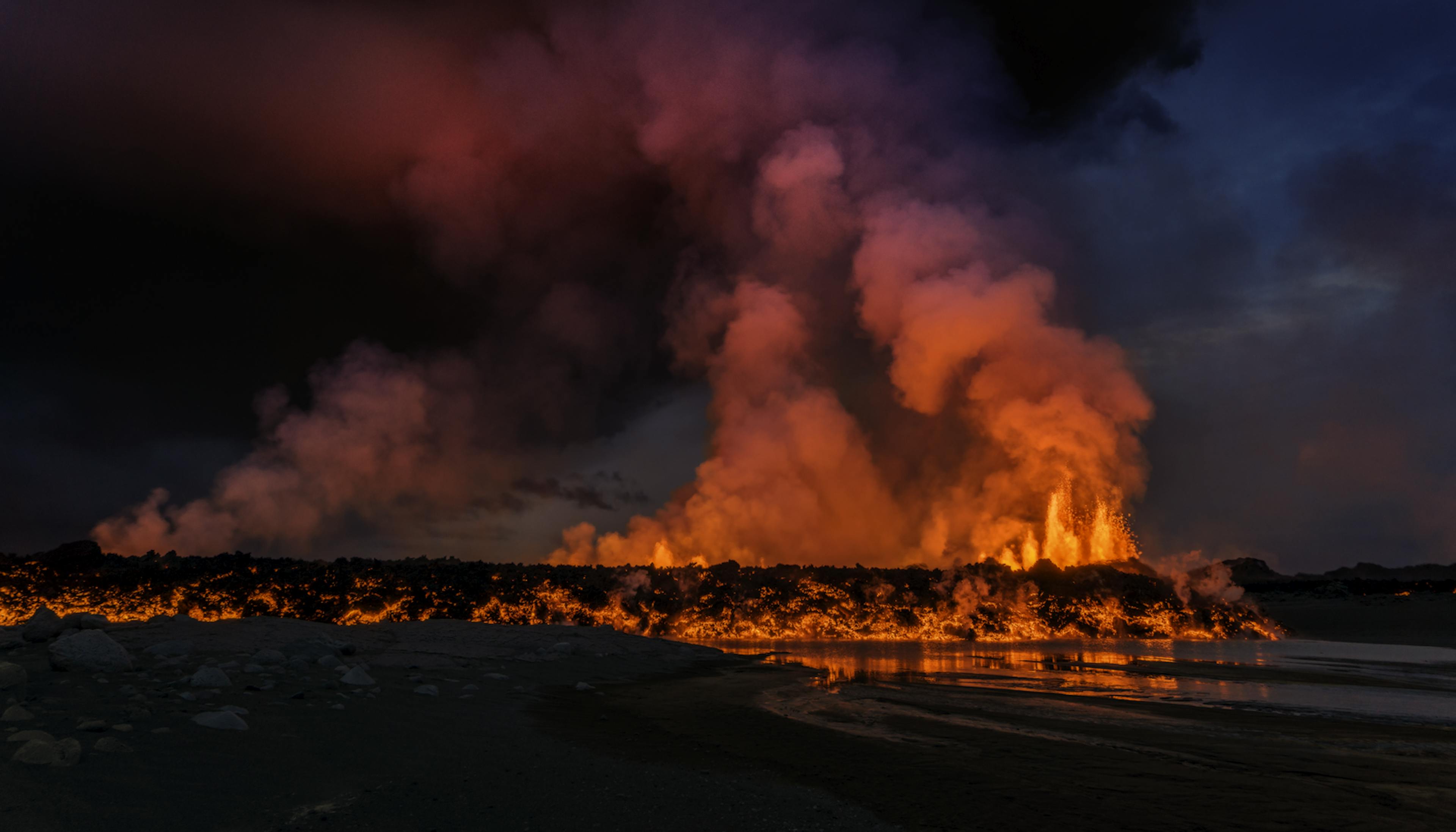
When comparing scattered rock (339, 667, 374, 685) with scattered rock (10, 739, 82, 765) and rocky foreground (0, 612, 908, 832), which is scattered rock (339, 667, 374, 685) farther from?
scattered rock (10, 739, 82, 765)

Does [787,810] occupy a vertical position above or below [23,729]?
below

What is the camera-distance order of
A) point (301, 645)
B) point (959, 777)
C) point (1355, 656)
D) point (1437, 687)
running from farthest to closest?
point (1355, 656)
point (1437, 687)
point (301, 645)
point (959, 777)

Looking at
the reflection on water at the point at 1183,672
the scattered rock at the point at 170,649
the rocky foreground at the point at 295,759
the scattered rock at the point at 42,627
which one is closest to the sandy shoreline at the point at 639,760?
the rocky foreground at the point at 295,759

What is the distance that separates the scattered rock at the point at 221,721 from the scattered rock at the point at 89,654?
3.84 m

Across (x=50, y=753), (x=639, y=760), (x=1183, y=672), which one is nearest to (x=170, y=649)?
(x=50, y=753)

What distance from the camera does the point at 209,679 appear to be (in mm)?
12414

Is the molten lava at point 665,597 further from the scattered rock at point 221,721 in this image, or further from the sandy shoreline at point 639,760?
the scattered rock at point 221,721

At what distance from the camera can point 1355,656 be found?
149ft

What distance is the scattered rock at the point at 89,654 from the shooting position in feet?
39.3

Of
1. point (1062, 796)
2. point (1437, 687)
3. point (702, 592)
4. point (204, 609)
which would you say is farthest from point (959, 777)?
point (204, 609)

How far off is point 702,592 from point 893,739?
57434 millimetres

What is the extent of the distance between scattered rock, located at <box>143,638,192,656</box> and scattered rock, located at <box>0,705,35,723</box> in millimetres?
7516

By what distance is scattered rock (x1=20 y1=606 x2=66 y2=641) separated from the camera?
15.0 metres

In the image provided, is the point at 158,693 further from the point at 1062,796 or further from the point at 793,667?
the point at 793,667
